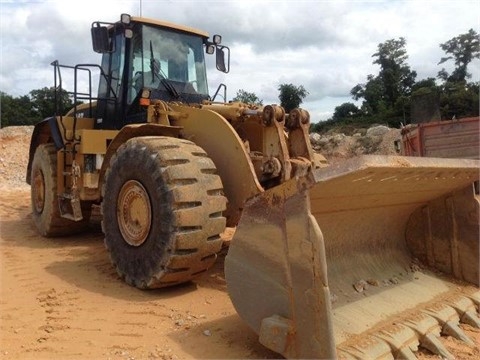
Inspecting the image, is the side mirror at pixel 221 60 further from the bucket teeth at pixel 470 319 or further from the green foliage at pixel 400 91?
the green foliage at pixel 400 91

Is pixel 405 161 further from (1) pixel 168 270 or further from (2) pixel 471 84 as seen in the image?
(2) pixel 471 84

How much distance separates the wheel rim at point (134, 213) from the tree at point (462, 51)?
116 feet

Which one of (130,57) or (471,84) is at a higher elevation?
(471,84)

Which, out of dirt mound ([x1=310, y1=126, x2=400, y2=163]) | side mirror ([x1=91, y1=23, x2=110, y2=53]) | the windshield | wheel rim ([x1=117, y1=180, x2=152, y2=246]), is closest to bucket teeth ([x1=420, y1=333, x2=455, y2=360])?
wheel rim ([x1=117, y1=180, x2=152, y2=246])

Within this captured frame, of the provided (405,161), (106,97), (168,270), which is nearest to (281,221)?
(405,161)

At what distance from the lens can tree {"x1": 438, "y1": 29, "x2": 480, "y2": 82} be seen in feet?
117

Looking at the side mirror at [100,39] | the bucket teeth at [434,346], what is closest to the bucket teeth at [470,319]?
the bucket teeth at [434,346]

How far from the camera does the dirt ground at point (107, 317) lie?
11.0 ft

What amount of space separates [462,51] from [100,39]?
117ft

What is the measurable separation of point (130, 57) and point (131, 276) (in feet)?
9.77

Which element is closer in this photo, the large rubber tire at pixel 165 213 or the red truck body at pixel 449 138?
the large rubber tire at pixel 165 213

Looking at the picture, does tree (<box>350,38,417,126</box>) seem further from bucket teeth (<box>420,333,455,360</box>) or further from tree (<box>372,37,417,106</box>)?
bucket teeth (<box>420,333,455,360</box>)

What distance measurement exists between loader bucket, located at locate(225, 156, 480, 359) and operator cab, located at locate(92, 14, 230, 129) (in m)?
3.08

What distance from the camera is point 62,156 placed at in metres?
6.96
